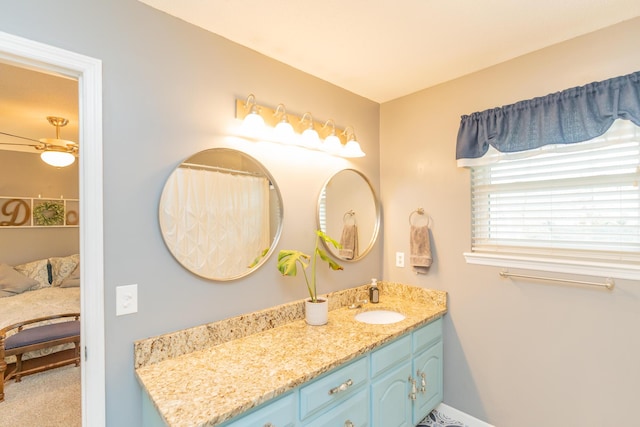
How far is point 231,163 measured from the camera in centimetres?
159

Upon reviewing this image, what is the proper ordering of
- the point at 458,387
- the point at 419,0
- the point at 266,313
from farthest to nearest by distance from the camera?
the point at 458,387 → the point at 266,313 → the point at 419,0

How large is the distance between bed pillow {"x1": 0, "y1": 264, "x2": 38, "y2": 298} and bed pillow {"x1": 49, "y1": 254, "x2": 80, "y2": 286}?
0.26 metres

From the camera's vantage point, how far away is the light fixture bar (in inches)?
62.9

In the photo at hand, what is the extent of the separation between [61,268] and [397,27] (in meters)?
4.86

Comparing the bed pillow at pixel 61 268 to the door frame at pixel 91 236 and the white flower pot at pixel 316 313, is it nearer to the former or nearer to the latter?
the door frame at pixel 91 236

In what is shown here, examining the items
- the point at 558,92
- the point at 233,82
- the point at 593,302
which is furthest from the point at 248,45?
the point at 593,302

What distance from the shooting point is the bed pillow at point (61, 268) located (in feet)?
13.0

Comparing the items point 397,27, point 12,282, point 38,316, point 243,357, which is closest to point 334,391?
point 243,357

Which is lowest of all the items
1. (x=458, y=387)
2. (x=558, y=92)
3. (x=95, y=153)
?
(x=458, y=387)

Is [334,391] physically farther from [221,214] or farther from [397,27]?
[397,27]

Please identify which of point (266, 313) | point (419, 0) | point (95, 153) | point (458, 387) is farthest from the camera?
point (458, 387)

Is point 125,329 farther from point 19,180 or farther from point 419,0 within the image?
point 19,180

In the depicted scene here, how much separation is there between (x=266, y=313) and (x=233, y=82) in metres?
1.26

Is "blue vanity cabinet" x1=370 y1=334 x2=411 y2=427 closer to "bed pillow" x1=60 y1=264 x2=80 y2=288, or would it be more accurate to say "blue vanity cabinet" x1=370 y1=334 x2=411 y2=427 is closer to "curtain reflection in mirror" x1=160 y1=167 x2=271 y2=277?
"curtain reflection in mirror" x1=160 y1=167 x2=271 y2=277
